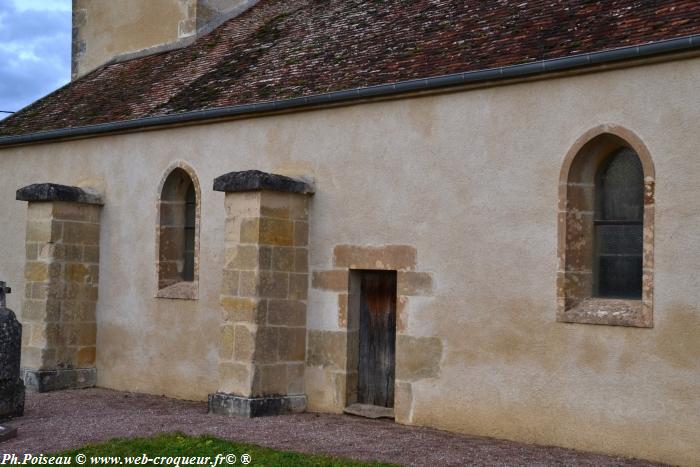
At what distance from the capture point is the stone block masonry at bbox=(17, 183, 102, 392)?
13.8 metres

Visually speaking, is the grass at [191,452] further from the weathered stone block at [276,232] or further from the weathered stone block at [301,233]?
the weathered stone block at [301,233]

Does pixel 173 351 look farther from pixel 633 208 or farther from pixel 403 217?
pixel 633 208

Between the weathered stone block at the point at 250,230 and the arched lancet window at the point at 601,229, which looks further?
the weathered stone block at the point at 250,230

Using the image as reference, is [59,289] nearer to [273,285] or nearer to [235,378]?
[235,378]

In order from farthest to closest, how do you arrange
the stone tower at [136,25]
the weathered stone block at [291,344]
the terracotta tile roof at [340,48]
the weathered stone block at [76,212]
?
the stone tower at [136,25]
the weathered stone block at [76,212]
the weathered stone block at [291,344]
the terracotta tile roof at [340,48]

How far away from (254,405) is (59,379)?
4.19m

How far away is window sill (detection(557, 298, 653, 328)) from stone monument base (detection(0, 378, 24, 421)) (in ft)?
19.3

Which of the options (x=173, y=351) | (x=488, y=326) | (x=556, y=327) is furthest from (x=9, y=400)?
(x=556, y=327)

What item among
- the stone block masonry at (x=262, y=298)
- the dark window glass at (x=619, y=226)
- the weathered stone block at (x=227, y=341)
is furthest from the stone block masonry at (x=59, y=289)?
the dark window glass at (x=619, y=226)

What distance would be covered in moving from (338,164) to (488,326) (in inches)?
109

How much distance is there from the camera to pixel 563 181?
928 cm

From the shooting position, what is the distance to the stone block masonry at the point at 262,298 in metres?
11.0

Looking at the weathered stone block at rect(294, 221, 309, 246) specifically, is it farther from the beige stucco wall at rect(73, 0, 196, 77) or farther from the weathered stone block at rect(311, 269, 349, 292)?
the beige stucco wall at rect(73, 0, 196, 77)

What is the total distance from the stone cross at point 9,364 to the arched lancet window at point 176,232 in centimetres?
292
